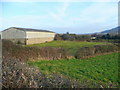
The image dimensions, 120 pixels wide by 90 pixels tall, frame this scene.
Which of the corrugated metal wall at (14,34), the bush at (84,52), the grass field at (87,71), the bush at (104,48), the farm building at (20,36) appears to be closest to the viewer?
the grass field at (87,71)

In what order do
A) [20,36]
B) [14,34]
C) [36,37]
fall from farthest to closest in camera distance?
[36,37], [14,34], [20,36]

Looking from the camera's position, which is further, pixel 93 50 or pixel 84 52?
pixel 93 50

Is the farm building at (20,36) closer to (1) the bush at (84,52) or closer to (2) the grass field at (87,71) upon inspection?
(1) the bush at (84,52)

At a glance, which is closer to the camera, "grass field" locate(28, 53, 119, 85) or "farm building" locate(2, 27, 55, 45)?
"grass field" locate(28, 53, 119, 85)

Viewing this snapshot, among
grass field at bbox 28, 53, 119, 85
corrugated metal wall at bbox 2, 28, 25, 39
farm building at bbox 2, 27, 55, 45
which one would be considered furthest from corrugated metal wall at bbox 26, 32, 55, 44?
grass field at bbox 28, 53, 119, 85

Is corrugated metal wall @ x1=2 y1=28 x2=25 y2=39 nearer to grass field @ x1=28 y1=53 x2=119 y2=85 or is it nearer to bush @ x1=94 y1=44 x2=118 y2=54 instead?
bush @ x1=94 y1=44 x2=118 y2=54

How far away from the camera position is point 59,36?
164 ft

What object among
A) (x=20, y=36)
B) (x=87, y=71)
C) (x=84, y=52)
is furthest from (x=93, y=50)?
(x=20, y=36)

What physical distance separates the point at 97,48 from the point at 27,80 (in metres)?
13.9

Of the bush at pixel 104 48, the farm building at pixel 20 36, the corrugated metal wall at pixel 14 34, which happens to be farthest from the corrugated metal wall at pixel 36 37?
the bush at pixel 104 48

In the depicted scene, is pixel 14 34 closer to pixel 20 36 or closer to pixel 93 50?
pixel 20 36

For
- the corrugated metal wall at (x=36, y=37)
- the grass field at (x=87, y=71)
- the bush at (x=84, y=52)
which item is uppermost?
the corrugated metal wall at (x=36, y=37)

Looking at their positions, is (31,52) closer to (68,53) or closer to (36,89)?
(68,53)

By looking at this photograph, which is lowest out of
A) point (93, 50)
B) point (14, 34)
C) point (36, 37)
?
point (93, 50)
